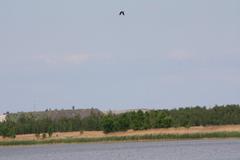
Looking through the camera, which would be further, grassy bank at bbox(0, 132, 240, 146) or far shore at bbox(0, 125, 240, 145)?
far shore at bbox(0, 125, 240, 145)

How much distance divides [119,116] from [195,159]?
72385mm

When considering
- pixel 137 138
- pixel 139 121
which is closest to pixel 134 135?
pixel 137 138

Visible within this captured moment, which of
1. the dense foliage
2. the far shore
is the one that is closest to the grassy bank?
the far shore

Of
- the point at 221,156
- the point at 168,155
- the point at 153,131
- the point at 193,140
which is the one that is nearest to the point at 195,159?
the point at 221,156

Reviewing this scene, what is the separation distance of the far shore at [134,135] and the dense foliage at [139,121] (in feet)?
3.52

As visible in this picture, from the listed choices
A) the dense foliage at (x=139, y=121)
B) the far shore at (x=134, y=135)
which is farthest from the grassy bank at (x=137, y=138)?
the dense foliage at (x=139, y=121)

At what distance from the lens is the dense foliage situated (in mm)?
149375

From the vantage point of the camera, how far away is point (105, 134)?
153 m

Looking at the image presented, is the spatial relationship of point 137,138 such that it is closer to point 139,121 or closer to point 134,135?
point 134,135

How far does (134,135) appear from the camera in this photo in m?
141

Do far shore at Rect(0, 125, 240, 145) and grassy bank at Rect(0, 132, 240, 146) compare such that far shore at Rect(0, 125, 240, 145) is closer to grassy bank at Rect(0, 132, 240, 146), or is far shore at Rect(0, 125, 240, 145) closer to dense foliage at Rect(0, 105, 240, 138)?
grassy bank at Rect(0, 132, 240, 146)

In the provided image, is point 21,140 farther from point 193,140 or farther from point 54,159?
point 54,159

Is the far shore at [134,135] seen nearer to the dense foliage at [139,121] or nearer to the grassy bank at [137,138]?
the grassy bank at [137,138]

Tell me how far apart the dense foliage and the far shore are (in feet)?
3.52
